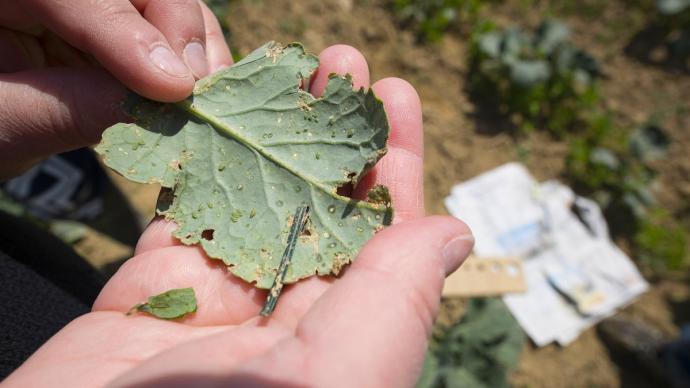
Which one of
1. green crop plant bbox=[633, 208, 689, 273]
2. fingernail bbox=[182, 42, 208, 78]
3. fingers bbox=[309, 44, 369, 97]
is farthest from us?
green crop plant bbox=[633, 208, 689, 273]

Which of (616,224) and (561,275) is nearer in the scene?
(561,275)

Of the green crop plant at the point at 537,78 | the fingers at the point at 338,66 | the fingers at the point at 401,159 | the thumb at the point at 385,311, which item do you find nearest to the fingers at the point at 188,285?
the thumb at the point at 385,311

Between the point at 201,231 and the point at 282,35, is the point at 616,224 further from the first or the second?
the point at 201,231

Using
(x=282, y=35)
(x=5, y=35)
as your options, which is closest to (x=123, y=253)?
(x=5, y=35)

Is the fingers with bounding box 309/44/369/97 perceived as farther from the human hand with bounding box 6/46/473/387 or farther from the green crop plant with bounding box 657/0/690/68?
the green crop plant with bounding box 657/0/690/68

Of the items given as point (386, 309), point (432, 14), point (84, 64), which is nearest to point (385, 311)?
point (386, 309)

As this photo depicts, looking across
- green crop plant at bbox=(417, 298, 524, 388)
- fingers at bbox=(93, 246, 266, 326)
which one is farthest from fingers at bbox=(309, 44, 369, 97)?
green crop plant at bbox=(417, 298, 524, 388)
